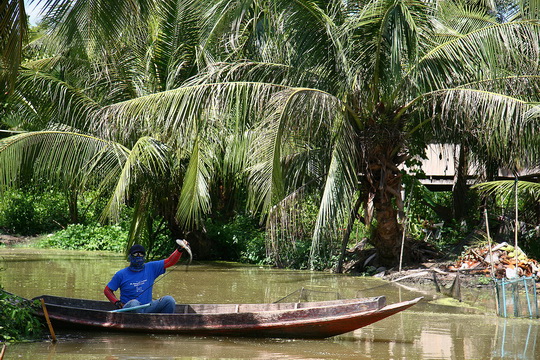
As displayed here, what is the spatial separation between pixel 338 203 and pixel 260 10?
4.53 metres

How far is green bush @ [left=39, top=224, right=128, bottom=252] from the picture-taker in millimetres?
22250

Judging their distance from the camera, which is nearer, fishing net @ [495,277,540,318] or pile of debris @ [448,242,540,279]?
fishing net @ [495,277,540,318]

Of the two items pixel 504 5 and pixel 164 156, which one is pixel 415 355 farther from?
pixel 504 5

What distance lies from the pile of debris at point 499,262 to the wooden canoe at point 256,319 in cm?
489

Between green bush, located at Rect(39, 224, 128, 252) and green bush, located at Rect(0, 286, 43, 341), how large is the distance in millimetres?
14096

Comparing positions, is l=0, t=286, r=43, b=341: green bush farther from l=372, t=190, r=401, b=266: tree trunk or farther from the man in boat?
l=372, t=190, r=401, b=266: tree trunk

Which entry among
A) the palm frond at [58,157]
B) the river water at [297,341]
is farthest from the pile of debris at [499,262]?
the palm frond at [58,157]

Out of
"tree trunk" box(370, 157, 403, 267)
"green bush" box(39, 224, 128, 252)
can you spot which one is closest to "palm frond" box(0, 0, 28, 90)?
"tree trunk" box(370, 157, 403, 267)

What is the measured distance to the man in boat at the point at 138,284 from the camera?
832 centimetres

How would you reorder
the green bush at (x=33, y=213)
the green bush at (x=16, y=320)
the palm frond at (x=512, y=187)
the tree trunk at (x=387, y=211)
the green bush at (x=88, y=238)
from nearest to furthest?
1. the green bush at (x=16, y=320)
2. the palm frond at (x=512, y=187)
3. the tree trunk at (x=387, y=211)
4. the green bush at (x=88, y=238)
5. the green bush at (x=33, y=213)

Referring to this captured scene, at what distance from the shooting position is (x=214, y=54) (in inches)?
600

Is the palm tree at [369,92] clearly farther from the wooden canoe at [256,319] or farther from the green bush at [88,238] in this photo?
the green bush at [88,238]

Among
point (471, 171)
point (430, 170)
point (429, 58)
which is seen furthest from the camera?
point (430, 170)

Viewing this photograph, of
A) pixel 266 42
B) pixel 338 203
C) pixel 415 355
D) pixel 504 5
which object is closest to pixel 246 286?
pixel 338 203
